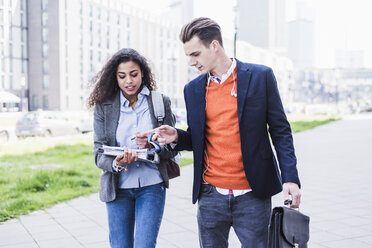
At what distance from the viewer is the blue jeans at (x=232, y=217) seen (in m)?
2.36

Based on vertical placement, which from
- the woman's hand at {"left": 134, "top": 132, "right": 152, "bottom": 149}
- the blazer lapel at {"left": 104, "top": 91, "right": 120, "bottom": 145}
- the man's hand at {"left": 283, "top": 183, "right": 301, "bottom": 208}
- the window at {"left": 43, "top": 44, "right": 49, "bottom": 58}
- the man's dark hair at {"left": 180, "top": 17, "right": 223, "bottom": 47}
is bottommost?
the man's hand at {"left": 283, "top": 183, "right": 301, "bottom": 208}

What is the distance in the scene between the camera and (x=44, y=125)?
64.6 feet

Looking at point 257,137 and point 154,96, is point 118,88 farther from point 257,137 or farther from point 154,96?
point 257,137

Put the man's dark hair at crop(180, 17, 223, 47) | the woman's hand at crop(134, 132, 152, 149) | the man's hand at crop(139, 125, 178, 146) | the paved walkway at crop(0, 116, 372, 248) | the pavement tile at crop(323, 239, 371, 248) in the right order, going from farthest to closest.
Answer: the paved walkway at crop(0, 116, 372, 248) < the pavement tile at crop(323, 239, 371, 248) < the woman's hand at crop(134, 132, 152, 149) < the man's hand at crop(139, 125, 178, 146) < the man's dark hair at crop(180, 17, 223, 47)

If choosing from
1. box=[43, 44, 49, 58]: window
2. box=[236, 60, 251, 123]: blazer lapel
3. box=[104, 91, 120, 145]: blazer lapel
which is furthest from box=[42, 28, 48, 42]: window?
box=[236, 60, 251, 123]: blazer lapel

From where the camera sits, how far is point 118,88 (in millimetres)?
2928

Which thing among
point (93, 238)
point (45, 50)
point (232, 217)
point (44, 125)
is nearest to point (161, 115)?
point (232, 217)

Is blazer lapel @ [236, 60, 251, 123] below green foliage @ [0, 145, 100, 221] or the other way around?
the other way around

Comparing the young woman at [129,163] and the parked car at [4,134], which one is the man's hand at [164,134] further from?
the parked car at [4,134]

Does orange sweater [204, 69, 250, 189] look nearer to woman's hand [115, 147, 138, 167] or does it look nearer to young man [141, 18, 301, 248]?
young man [141, 18, 301, 248]

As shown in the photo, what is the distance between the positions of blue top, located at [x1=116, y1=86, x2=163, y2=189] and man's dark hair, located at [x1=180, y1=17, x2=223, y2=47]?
25.4 inches

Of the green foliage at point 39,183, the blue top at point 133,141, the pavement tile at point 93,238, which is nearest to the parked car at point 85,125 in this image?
the green foliage at point 39,183

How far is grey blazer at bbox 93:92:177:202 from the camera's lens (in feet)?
8.82

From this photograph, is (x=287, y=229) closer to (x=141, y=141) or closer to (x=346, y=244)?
(x=141, y=141)
